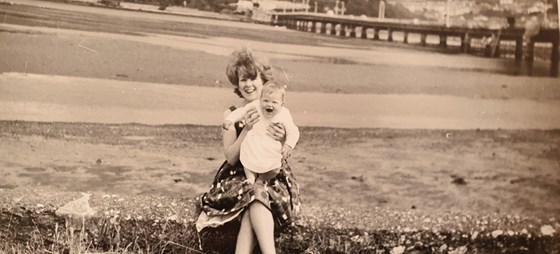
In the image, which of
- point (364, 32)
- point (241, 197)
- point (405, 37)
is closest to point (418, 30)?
point (405, 37)

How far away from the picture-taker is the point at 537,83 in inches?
142

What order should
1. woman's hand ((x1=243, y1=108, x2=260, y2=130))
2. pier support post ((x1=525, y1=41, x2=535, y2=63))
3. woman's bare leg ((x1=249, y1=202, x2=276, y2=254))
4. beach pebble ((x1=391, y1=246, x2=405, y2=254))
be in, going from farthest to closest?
1. pier support post ((x1=525, y1=41, x2=535, y2=63))
2. beach pebble ((x1=391, y1=246, x2=405, y2=254))
3. woman's hand ((x1=243, y1=108, x2=260, y2=130))
4. woman's bare leg ((x1=249, y1=202, x2=276, y2=254))

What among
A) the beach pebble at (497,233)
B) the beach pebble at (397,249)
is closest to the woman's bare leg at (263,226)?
the beach pebble at (397,249)

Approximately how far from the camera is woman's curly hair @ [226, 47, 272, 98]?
3.12 m

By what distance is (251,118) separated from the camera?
9.93ft

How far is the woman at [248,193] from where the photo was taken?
9.67 feet

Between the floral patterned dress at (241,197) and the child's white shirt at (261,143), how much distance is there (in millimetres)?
62

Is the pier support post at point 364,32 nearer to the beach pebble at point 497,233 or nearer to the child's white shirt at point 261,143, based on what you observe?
the child's white shirt at point 261,143

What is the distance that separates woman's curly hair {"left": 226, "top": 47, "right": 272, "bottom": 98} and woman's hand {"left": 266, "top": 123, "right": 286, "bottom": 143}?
231 millimetres

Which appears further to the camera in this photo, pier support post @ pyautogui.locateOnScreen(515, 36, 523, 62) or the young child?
pier support post @ pyautogui.locateOnScreen(515, 36, 523, 62)

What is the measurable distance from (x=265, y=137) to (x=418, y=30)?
1.11 meters

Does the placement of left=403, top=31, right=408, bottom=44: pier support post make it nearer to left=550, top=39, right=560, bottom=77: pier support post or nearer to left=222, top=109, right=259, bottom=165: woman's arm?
left=550, top=39, right=560, bottom=77: pier support post

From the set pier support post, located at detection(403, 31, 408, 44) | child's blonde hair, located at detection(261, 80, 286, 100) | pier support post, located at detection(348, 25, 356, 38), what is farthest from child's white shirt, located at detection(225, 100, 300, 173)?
pier support post, located at detection(403, 31, 408, 44)

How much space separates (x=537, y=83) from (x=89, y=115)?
7.91 ft
